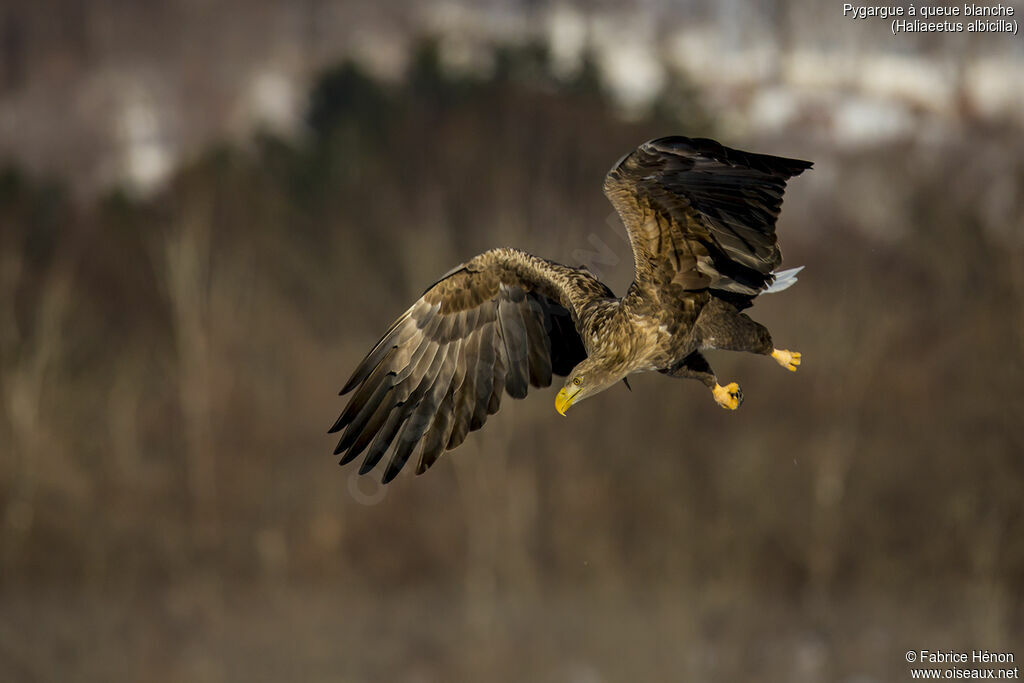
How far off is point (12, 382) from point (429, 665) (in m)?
8.01

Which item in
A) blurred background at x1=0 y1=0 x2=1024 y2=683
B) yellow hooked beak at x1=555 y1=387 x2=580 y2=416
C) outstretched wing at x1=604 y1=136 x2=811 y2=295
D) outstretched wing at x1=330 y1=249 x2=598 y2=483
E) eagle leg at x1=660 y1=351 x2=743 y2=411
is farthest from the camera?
blurred background at x1=0 y1=0 x2=1024 y2=683

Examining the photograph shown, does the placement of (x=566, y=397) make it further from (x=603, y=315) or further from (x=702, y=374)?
(x=702, y=374)

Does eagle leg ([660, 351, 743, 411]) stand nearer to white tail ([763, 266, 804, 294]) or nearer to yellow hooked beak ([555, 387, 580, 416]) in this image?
white tail ([763, 266, 804, 294])

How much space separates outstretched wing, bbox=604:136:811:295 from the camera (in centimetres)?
600

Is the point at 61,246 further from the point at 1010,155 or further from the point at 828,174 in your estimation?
the point at 1010,155

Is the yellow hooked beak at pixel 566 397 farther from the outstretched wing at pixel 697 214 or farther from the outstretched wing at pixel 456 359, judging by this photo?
the outstretched wing at pixel 456 359

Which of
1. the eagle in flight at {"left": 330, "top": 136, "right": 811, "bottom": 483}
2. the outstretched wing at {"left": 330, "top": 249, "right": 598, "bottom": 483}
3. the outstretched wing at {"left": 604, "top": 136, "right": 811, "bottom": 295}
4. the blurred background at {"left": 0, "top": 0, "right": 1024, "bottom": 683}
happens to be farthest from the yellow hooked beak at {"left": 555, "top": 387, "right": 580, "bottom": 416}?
the blurred background at {"left": 0, "top": 0, "right": 1024, "bottom": 683}

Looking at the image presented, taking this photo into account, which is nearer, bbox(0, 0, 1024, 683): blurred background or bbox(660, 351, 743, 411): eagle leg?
bbox(660, 351, 743, 411): eagle leg

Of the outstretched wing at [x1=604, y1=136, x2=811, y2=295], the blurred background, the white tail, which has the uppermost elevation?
the outstretched wing at [x1=604, y1=136, x2=811, y2=295]

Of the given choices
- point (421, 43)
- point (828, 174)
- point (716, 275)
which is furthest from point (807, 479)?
point (716, 275)

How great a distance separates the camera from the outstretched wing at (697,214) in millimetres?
5996

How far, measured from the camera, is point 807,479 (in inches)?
813

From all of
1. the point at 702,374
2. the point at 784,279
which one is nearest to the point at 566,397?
the point at 702,374

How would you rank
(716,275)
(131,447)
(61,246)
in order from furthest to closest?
1. (61,246)
2. (131,447)
3. (716,275)
